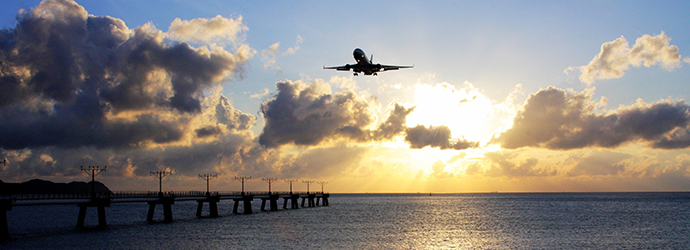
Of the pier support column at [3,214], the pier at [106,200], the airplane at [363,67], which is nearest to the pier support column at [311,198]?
the pier at [106,200]

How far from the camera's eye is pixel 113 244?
62.9m

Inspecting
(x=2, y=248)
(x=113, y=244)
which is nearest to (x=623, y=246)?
(x=113, y=244)

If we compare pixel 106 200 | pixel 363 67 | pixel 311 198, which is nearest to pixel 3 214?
pixel 106 200

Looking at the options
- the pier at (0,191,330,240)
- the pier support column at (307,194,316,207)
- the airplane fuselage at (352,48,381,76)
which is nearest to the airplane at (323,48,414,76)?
the airplane fuselage at (352,48,381,76)

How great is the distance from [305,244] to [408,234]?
19.8m

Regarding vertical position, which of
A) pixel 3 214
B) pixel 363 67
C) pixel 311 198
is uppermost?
pixel 363 67

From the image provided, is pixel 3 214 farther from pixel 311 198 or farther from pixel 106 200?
pixel 311 198

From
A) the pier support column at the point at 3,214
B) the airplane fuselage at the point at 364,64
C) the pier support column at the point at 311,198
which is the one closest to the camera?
the pier support column at the point at 3,214

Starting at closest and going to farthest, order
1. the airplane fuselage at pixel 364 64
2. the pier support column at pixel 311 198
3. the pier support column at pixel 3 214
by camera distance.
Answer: the pier support column at pixel 3 214
the airplane fuselage at pixel 364 64
the pier support column at pixel 311 198

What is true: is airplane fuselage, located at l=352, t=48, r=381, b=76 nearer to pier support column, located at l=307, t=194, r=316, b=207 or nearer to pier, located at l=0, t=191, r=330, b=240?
pier, located at l=0, t=191, r=330, b=240

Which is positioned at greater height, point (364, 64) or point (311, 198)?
point (364, 64)

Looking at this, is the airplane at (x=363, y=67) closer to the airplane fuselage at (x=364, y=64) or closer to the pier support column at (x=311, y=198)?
the airplane fuselage at (x=364, y=64)

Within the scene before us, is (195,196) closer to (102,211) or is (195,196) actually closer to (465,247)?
(102,211)

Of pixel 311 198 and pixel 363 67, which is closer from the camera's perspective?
pixel 363 67
